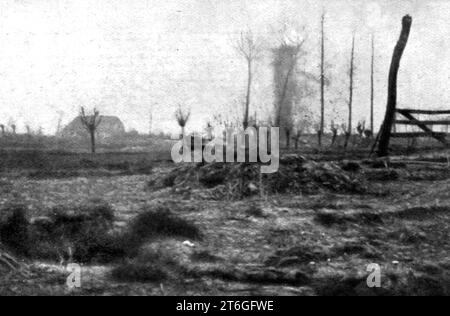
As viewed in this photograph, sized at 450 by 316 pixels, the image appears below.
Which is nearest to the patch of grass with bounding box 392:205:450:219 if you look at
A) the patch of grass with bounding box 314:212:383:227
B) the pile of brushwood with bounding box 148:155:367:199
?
the patch of grass with bounding box 314:212:383:227

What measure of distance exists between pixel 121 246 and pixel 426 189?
665cm

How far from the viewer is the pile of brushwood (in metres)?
10.3

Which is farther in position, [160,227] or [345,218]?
[345,218]

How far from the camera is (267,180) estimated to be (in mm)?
10578

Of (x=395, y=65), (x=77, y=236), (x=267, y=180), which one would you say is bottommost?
(x=77, y=236)

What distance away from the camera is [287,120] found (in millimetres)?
45375

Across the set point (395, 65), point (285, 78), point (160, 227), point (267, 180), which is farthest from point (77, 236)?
point (285, 78)

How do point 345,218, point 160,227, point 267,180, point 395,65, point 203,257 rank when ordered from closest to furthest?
point 203,257, point 160,227, point 345,218, point 267,180, point 395,65

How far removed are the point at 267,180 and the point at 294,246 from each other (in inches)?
168

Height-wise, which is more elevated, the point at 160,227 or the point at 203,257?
the point at 160,227

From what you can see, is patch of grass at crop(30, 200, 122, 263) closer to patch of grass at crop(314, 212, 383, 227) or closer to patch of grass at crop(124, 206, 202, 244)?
patch of grass at crop(124, 206, 202, 244)

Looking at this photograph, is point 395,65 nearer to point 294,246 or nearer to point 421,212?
point 421,212
